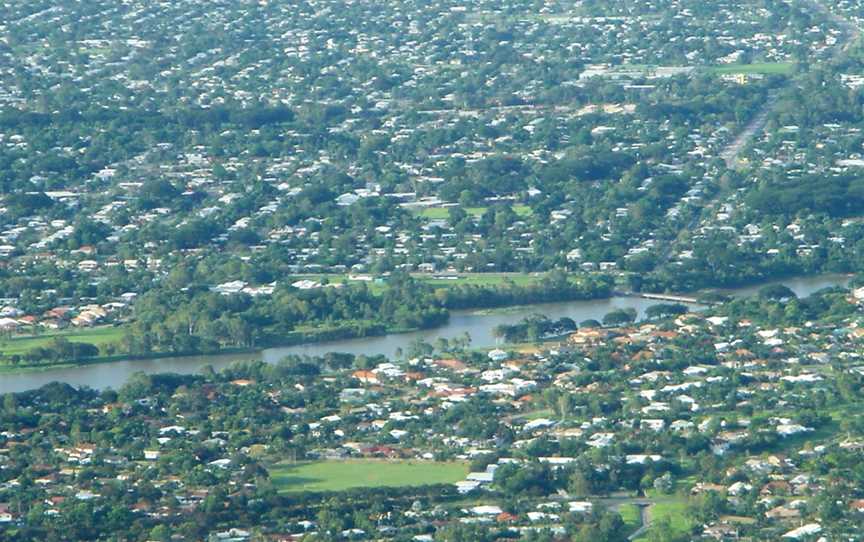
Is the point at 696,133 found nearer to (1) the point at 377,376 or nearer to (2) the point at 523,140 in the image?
(2) the point at 523,140

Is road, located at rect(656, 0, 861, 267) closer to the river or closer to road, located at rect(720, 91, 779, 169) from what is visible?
road, located at rect(720, 91, 779, 169)

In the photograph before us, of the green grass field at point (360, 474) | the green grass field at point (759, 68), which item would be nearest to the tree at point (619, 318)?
the green grass field at point (360, 474)

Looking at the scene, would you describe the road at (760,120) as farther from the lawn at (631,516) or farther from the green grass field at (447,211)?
the lawn at (631,516)

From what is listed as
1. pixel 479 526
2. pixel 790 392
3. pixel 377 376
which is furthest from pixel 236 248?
pixel 479 526

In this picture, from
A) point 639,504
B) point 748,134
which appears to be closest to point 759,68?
point 748,134

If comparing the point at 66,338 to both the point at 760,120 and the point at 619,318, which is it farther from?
the point at 760,120

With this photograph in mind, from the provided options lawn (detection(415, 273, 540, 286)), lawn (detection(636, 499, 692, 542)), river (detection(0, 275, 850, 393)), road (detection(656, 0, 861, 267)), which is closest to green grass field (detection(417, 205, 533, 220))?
road (detection(656, 0, 861, 267))
